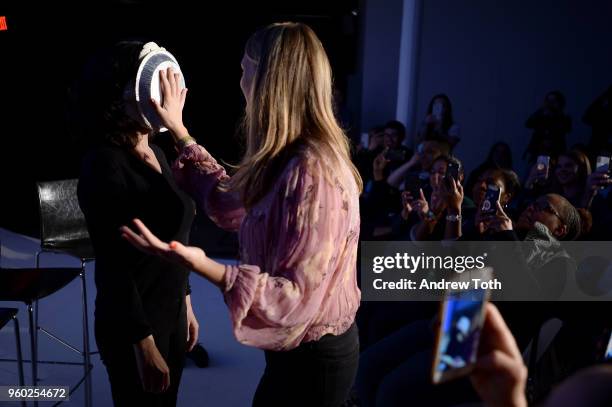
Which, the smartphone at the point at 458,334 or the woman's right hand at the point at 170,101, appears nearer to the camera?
the smartphone at the point at 458,334

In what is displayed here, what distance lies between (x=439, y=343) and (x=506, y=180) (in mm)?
2688

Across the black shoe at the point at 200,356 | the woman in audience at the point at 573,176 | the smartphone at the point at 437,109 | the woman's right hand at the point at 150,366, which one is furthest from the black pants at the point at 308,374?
the smartphone at the point at 437,109

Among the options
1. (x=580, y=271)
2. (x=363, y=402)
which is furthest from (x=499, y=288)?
(x=363, y=402)

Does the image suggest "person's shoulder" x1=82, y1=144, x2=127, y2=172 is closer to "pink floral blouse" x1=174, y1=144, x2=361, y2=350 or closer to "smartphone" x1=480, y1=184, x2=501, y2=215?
"pink floral blouse" x1=174, y1=144, x2=361, y2=350

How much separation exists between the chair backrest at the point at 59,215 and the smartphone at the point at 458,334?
2.38 metres

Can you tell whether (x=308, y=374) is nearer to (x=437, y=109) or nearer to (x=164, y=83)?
(x=164, y=83)

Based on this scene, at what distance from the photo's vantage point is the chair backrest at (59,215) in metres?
2.74

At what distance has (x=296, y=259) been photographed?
3.59 ft

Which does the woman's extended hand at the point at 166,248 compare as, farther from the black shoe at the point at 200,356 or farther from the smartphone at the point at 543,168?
the smartphone at the point at 543,168

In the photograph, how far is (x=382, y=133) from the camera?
183 inches

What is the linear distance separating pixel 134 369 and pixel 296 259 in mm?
543

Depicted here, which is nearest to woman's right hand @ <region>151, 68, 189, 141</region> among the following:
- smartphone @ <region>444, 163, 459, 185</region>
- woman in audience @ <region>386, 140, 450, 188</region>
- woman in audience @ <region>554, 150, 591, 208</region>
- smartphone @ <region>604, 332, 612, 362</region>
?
smartphone @ <region>604, 332, 612, 362</region>

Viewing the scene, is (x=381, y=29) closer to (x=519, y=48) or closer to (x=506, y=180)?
(x=519, y=48)

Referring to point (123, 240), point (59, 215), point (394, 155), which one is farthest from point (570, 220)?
point (59, 215)
